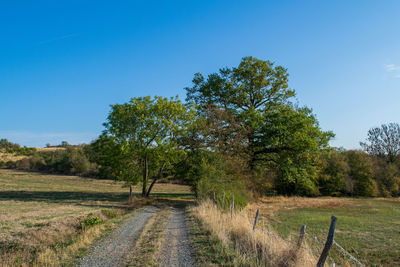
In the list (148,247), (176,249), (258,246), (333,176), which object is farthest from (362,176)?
(148,247)

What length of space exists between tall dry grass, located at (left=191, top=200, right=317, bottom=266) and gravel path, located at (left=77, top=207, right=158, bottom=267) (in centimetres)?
332

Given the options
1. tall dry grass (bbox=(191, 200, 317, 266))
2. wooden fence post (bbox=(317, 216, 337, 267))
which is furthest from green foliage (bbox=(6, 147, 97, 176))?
wooden fence post (bbox=(317, 216, 337, 267))

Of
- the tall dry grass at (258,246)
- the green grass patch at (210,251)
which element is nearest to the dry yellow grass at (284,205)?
the tall dry grass at (258,246)

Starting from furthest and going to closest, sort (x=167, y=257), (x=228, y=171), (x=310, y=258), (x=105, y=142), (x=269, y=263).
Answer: (x=105, y=142) → (x=228, y=171) → (x=167, y=257) → (x=269, y=263) → (x=310, y=258)

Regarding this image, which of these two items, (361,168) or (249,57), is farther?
(361,168)

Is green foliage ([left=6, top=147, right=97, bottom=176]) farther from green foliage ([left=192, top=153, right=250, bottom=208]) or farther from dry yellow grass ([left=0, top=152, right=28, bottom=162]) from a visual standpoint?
green foliage ([left=192, top=153, right=250, bottom=208])

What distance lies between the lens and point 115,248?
29.3 ft

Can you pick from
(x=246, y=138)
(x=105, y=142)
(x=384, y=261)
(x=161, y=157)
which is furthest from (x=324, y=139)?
(x=105, y=142)

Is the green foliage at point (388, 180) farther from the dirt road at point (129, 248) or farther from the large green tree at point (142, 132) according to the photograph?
the dirt road at point (129, 248)

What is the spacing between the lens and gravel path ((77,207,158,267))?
7.52 meters

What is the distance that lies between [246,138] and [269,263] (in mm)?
21583

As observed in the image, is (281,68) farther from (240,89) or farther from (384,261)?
(384,261)

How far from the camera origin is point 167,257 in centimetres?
793

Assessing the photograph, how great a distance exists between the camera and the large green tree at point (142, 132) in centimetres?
2507
